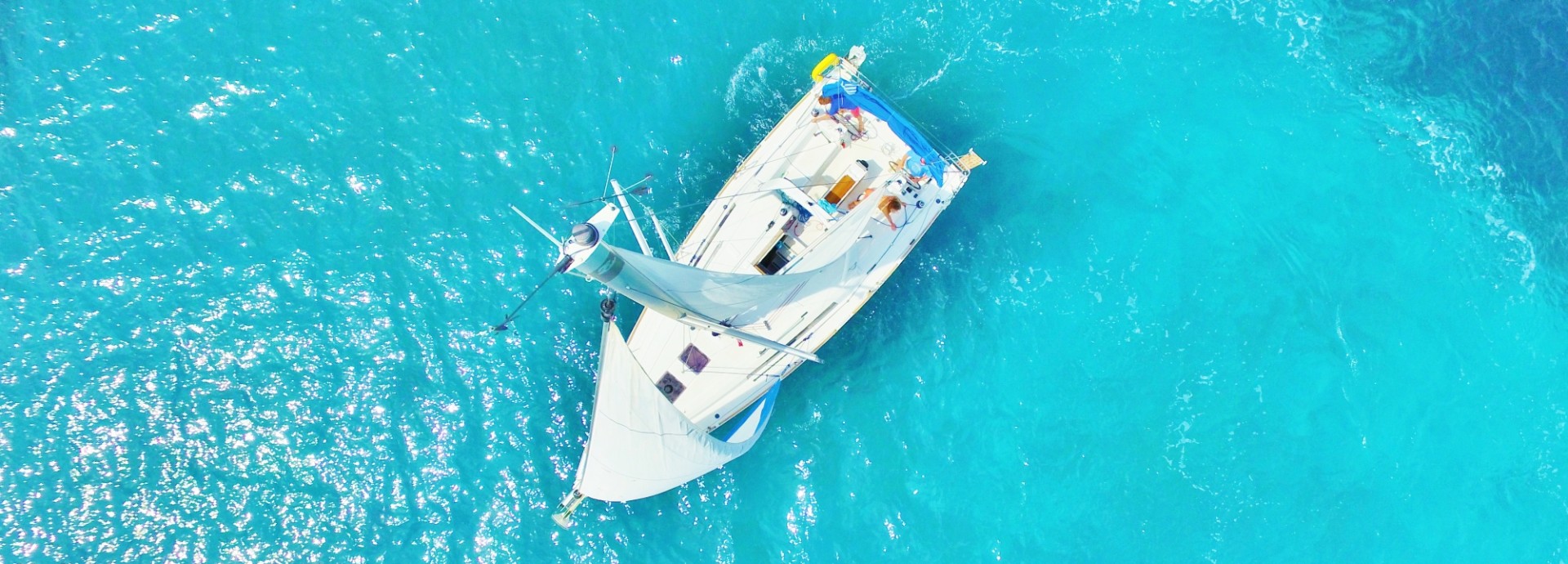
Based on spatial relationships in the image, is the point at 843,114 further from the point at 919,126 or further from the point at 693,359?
the point at 693,359

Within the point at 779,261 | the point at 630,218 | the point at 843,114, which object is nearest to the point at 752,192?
the point at 779,261

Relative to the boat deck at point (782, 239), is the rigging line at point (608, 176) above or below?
above

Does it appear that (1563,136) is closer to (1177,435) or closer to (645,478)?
(1177,435)

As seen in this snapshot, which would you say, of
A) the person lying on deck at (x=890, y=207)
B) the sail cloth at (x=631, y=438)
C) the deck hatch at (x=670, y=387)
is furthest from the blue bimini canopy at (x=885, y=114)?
the sail cloth at (x=631, y=438)

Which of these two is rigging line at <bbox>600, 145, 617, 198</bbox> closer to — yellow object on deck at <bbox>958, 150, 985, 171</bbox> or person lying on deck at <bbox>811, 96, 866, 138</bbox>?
person lying on deck at <bbox>811, 96, 866, 138</bbox>

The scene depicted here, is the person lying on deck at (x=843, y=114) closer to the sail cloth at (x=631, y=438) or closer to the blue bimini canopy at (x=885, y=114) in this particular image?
the blue bimini canopy at (x=885, y=114)

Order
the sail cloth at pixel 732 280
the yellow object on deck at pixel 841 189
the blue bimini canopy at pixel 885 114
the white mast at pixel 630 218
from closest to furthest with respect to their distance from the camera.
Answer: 1. the sail cloth at pixel 732 280
2. the white mast at pixel 630 218
3. the blue bimini canopy at pixel 885 114
4. the yellow object on deck at pixel 841 189
